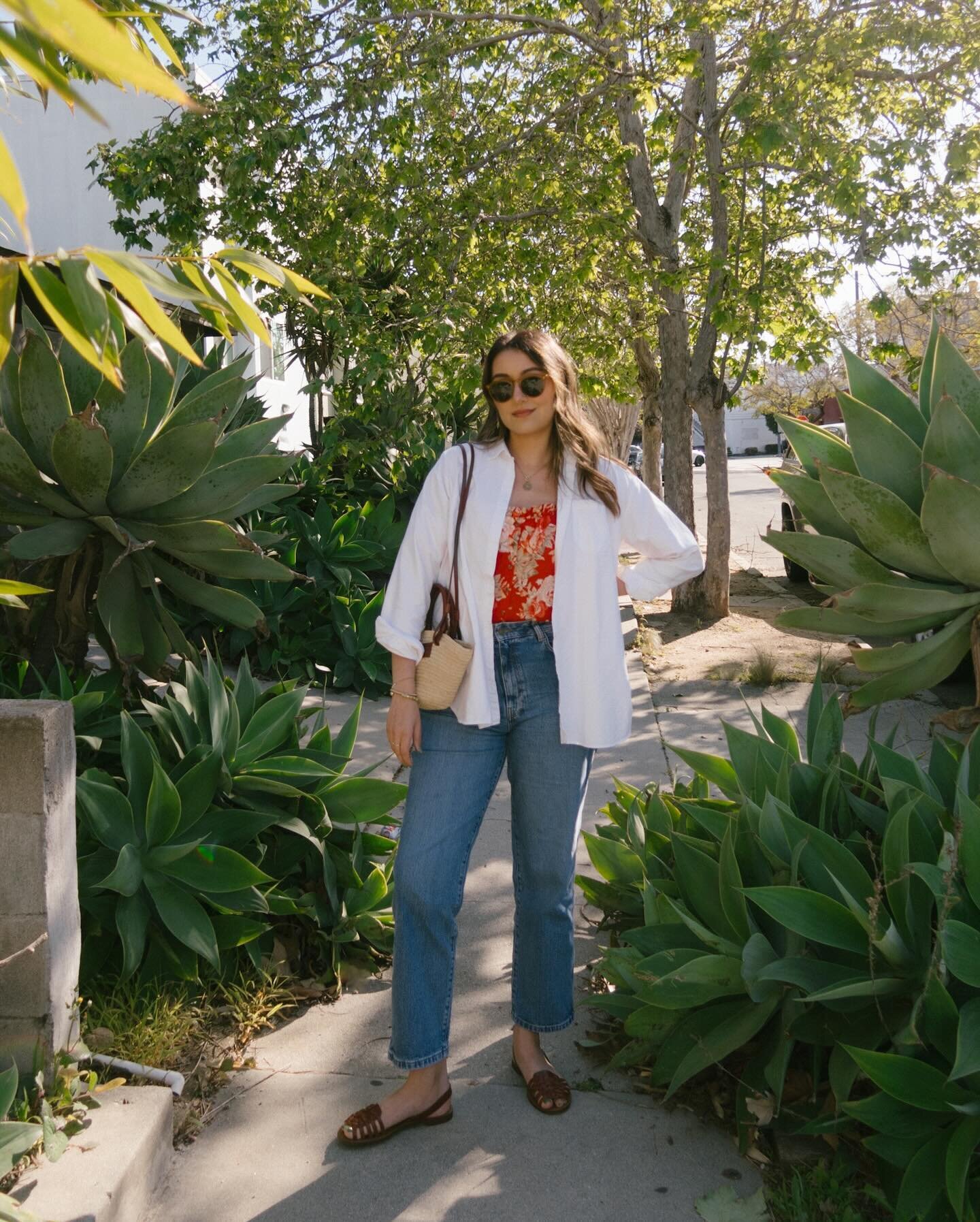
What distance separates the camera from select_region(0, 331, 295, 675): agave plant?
14.0ft

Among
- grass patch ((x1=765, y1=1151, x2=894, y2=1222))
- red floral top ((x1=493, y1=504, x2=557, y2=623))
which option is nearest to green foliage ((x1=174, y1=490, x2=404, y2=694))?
red floral top ((x1=493, y1=504, x2=557, y2=623))

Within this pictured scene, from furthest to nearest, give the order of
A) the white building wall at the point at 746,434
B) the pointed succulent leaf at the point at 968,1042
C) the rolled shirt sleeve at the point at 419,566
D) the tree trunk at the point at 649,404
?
1. the white building wall at the point at 746,434
2. the tree trunk at the point at 649,404
3. the rolled shirt sleeve at the point at 419,566
4. the pointed succulent leaf at the point at 968,1042

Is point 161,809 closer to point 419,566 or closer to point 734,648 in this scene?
point 419,566

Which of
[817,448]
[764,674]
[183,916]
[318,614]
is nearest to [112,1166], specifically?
[183,916]

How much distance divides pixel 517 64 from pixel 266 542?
7507 millimetres

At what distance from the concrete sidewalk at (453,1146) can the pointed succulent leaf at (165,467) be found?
6.45 ft

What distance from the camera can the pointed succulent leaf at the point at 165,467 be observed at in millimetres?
4375

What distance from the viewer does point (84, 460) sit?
4234 mm

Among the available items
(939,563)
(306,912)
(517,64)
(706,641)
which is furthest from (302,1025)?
(517,64)

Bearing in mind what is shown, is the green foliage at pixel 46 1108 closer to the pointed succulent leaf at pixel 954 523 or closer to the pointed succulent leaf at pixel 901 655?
the pointed succulent leaf at pixel 901 655

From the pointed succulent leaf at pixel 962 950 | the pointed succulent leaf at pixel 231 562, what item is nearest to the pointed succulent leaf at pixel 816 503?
the pointed succulent leaf at pixel 962 950

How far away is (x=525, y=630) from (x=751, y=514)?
25364mm

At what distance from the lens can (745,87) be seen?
378 inches

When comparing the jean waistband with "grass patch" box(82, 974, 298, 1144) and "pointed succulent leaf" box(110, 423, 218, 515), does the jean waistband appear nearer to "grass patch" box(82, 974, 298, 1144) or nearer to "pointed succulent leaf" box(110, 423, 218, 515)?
"grass patch" box(82, 974, 298, 1144)
